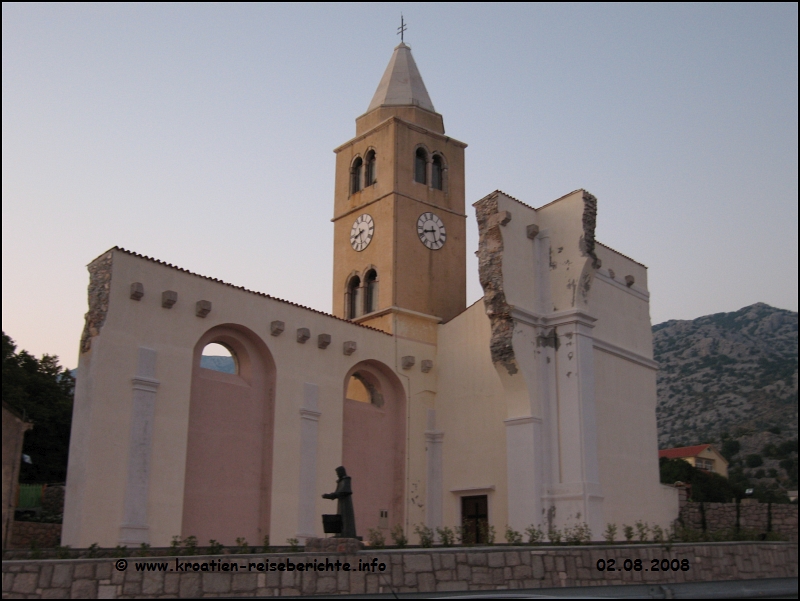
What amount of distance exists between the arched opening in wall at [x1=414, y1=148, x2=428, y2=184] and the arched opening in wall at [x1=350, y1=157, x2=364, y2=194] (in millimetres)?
2057

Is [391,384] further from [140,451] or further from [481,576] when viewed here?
[481,576]

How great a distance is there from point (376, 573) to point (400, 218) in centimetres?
1722

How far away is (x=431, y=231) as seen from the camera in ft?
100.0

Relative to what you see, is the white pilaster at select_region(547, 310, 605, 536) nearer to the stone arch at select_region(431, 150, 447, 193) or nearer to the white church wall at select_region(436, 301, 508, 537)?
the white church wall at select_region(436, 301, 508, 537)

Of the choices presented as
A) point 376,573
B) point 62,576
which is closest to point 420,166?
point 376,573

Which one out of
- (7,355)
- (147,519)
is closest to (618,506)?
(147,519)

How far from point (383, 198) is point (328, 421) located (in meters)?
8.98

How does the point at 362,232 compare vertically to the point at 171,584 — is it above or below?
above

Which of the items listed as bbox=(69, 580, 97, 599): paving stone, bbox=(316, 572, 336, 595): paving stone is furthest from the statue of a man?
bbox=(69, 580, 97, 599): paving stone

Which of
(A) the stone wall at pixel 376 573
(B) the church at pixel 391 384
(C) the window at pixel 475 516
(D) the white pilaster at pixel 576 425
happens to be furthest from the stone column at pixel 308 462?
(A) the stone wall at pixel 376 573

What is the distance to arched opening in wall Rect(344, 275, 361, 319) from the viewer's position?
99.0ft

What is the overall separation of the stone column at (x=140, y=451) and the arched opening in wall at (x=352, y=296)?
10128mm

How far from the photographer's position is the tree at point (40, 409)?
32969mm

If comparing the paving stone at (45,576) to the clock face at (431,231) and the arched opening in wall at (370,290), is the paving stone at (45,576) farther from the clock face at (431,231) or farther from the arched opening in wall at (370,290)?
the clock face at (431,231)
